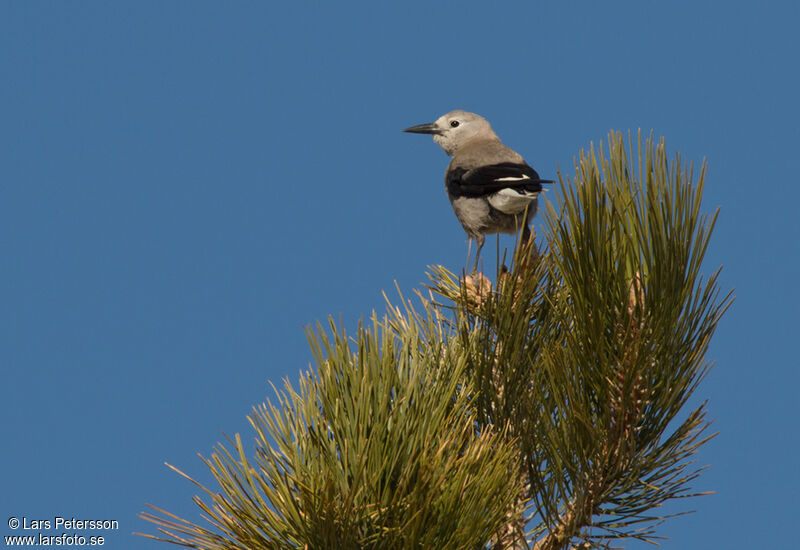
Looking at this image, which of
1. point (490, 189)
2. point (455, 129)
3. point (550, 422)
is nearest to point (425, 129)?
point (455, 129)

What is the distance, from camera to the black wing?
490cm

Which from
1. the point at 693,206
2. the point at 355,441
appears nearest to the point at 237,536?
the point at 355,441

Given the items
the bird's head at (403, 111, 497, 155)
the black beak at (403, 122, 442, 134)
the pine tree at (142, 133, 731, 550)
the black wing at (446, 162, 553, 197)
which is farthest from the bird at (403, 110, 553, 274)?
the pine tree at (142, 133, 731, 550)

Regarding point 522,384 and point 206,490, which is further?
point 522,384

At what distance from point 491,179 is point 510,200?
0.65 ft

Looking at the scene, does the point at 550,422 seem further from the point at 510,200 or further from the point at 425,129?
the point at 425,129

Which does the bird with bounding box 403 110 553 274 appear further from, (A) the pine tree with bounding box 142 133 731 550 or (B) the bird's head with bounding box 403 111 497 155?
(A) the pine tree with bounding box 142 133 731 550

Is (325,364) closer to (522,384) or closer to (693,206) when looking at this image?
(522,384)

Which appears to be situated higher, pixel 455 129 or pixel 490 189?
pixel 455 129

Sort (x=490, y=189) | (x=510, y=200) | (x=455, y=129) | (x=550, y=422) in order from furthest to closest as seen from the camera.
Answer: (x=455, y=129) → (x=490, y=189) → (x=510, y=200) → (x=550, y=422)

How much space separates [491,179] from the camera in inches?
206

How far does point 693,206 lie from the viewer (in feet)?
8.57

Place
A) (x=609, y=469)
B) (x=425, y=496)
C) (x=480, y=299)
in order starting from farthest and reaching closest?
(x=480, y=299), (x=609, y=469), (x=425, y=496)

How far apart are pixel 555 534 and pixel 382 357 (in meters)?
0.84
